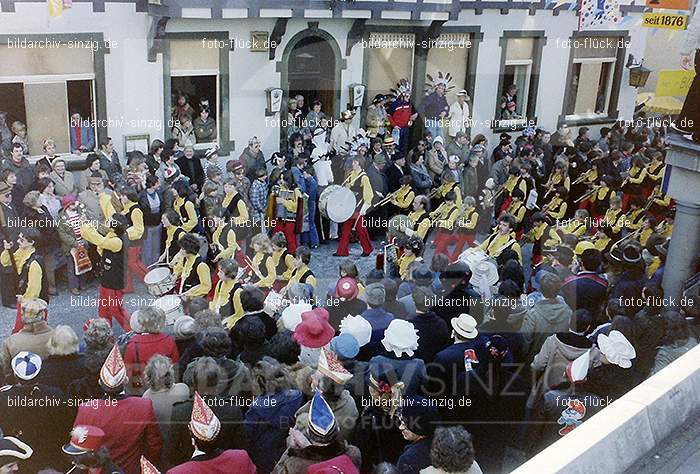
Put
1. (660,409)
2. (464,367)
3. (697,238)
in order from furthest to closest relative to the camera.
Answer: (697,238)
(464,367)
(660,409)

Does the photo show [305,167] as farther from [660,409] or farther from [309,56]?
[660,409]

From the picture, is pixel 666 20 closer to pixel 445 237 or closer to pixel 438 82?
pixel 438 82

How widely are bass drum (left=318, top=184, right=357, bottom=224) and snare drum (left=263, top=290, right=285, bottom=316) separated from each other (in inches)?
165

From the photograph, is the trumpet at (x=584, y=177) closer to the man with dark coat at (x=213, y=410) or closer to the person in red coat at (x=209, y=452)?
the man with dark coat at (x=213, y=410)

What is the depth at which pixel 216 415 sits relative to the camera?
4332 mm

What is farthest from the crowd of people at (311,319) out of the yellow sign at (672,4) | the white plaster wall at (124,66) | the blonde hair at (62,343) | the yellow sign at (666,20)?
the yellow sign at (672,4)

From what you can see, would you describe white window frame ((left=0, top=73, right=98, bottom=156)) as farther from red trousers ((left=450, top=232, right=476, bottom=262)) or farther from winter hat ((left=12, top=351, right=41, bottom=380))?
winter hat ((left=12, top=351, right=41, bottom=380))

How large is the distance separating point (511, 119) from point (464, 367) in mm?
11505

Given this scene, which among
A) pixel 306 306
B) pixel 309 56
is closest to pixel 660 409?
pixel 306 306

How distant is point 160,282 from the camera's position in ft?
24.0

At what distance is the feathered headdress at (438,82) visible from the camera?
14.7 meters

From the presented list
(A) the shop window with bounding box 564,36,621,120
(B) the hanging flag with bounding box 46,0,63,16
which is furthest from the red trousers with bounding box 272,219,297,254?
(A) the shop window with bounding box 564,36,621,120

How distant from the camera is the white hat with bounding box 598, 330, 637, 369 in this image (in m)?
5.16

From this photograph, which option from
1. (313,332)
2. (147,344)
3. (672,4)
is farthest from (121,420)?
(672,4)
